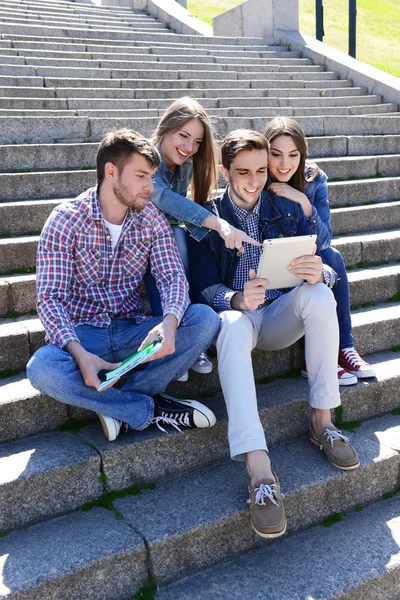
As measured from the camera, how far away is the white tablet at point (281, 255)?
2.74 meters

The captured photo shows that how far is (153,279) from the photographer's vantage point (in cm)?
315

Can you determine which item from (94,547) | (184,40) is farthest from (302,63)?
(94,547)

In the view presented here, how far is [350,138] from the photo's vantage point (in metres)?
6.16

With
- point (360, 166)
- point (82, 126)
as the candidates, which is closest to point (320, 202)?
point (360, 166)

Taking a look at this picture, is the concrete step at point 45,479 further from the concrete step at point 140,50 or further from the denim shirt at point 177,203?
the concrete step at point 140,50

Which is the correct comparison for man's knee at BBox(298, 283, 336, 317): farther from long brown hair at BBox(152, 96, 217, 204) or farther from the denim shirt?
long brown hair at BBox(152, 96, 217, 204)

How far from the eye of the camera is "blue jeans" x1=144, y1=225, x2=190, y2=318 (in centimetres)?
315

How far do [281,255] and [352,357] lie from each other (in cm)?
101

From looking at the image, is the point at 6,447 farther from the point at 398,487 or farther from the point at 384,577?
the point at 398,487

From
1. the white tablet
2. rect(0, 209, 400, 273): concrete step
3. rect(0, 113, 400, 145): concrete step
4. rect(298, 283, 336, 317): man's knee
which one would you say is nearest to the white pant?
rect(298, 283, 336, 317): man's knee

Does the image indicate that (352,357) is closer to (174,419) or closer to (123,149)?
(174,419)

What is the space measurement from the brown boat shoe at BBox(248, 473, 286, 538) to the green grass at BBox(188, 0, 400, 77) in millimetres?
17044

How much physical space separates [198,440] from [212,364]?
490mm

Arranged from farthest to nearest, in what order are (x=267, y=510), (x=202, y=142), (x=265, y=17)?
(x=265, y=17)
(x=202, y=142)
(x=267, y=510)
